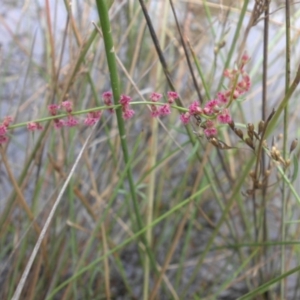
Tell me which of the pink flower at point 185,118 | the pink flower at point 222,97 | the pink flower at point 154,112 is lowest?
the pink flower at point 185,118

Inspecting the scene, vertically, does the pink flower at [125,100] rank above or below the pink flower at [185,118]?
above

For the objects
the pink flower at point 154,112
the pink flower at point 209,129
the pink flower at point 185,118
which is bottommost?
the pink flower at point 209,129

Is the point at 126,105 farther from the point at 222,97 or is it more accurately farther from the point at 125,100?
the point at 222,97

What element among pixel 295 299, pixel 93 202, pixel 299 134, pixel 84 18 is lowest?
pixel 295 299

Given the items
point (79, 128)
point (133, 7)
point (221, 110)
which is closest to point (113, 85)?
point (221, 110)

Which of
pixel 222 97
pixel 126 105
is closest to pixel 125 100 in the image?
pixel 126 105

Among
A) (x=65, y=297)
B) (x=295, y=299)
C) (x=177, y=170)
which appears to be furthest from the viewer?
(x=177, y=170)

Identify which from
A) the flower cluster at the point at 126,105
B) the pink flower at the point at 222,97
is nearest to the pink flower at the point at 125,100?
the flower cluster at the point at 126,105

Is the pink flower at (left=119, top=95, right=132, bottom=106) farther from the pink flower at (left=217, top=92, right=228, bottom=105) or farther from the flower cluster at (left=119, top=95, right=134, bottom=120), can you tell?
the pink flower at (left=217, top=92, right=228, bottom=105)

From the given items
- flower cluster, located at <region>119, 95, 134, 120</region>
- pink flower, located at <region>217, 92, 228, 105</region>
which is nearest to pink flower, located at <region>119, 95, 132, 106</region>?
flower cluster, located at <region>119, 95, 134, 120</region>

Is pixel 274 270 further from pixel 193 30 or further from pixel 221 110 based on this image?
pixel 193 30

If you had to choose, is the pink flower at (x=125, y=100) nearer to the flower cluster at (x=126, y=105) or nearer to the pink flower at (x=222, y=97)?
the flower cluster at (x=126, y=105)
